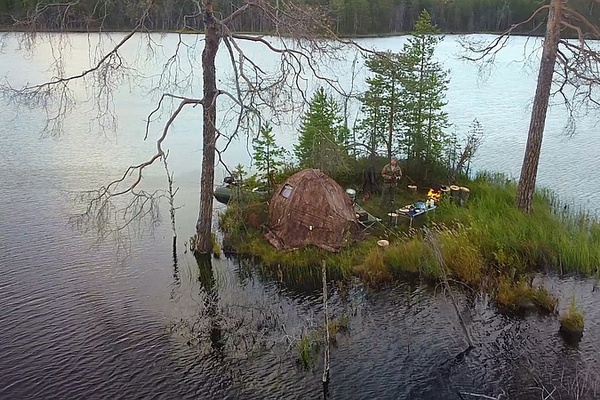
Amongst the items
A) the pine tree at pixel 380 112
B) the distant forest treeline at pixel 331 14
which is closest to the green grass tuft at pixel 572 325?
the distant forest treeline at pixel 331 14

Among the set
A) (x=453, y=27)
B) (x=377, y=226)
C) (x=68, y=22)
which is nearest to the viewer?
(x=68, y=22)

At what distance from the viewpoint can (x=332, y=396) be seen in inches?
393

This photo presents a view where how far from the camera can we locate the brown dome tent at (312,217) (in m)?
15.4

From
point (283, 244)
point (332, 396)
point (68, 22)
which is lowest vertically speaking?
point (332, 396)

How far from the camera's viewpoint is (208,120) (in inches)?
559

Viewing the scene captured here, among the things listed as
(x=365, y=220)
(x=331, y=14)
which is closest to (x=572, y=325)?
(x=365, y=220)

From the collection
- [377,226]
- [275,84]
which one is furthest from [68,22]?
[377,226]

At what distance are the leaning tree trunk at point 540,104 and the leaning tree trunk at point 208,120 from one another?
27.5 feet

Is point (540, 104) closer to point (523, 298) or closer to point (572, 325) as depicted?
point (523, 298)

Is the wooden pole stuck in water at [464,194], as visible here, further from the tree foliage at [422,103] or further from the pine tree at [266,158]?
the pine tree at [266,158]

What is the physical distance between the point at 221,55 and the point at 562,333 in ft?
108

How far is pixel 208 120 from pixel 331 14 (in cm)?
690

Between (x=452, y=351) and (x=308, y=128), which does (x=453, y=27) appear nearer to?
(x=308, y=128)

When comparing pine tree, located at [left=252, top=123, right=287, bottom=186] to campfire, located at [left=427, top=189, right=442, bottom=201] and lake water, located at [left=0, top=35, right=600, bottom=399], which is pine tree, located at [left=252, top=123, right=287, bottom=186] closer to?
lake water, located at [left=0, top=35, right=600, bottom=399]
